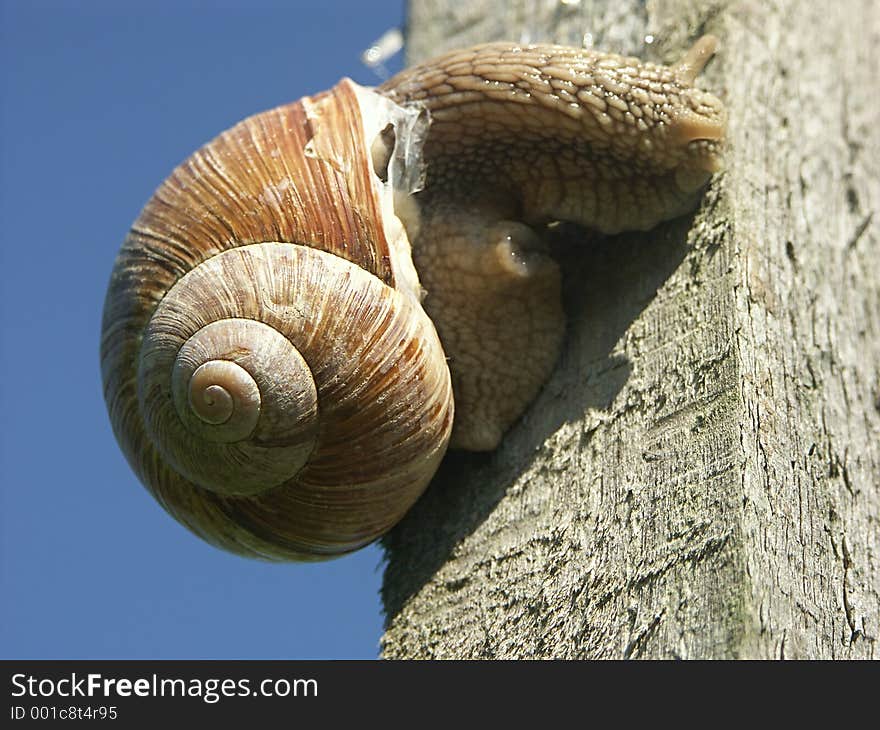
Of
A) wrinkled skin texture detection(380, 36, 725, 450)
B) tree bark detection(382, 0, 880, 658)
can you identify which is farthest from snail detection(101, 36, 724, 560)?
tree bark detection(382, 0, 880, 658)

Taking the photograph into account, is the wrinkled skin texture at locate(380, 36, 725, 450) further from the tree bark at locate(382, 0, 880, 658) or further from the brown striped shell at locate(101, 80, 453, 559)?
the brown striped shell at locate(101, 80, 453, 559)

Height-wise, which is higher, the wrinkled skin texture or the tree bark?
the wrinkled skin texture

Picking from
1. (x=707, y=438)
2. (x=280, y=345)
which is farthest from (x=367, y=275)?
(x=707, y=438)

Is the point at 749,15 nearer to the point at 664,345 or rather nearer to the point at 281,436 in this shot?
the point at 664,345

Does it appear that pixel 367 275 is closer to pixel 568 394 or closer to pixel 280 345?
pixel 280 345

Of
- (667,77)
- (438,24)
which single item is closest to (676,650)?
(667,77)

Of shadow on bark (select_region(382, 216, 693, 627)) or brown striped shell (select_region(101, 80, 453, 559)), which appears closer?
brown striped shell (select_region(101, 80, 453, 559))
